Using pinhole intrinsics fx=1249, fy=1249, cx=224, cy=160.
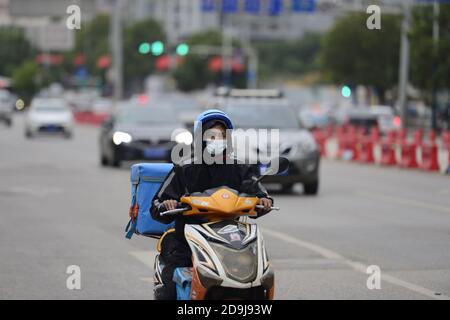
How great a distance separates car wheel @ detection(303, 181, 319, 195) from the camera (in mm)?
21781

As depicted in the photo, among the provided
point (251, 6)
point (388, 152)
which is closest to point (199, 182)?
point (388, 152)

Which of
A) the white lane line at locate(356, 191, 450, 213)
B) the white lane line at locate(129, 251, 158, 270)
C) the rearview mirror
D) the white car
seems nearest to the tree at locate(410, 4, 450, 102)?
the white car

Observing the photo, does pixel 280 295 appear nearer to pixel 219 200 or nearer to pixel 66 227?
pixel 219 200

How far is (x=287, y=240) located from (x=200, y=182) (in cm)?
678

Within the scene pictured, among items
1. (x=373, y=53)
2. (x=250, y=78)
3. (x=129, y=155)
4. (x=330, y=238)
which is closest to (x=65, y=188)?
(x=129, y=155)

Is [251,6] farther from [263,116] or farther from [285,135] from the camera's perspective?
[285,135]

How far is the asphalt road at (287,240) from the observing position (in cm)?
1087

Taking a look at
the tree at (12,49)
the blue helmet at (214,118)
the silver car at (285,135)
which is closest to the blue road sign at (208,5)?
the silver car at (285,135)

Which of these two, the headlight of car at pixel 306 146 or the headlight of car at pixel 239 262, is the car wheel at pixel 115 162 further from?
the headlight of car at pixel 239 262

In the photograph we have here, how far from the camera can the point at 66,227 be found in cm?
1582

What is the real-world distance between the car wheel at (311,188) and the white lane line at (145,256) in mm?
8667

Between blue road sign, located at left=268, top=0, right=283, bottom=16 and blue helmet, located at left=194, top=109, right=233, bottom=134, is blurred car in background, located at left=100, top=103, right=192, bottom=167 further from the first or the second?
blue road sign, located at left=268, top=0, right=283, bottom=16

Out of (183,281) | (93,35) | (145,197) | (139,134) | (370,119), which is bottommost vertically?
(370,119)

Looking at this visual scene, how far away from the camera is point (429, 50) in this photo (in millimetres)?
39125
